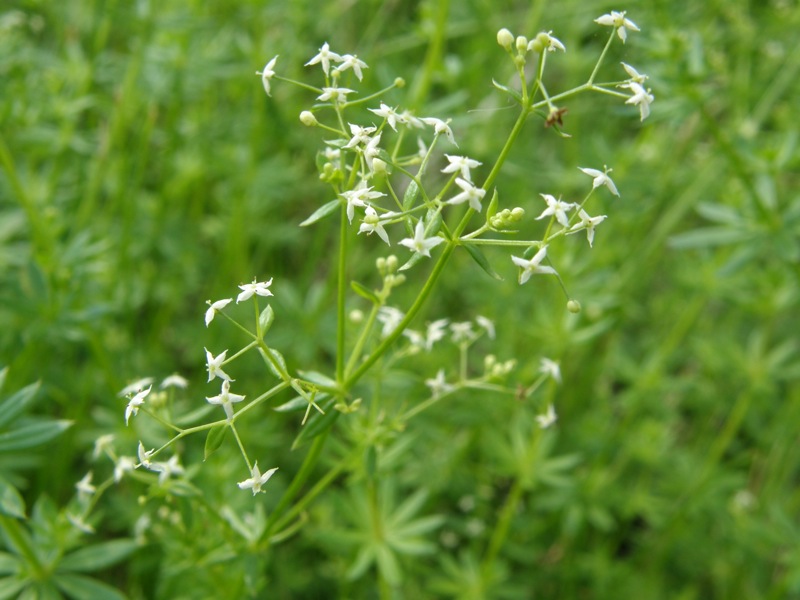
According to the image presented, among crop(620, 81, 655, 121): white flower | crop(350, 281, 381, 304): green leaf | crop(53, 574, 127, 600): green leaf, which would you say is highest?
crop(620, 81, 655, 121): white flower

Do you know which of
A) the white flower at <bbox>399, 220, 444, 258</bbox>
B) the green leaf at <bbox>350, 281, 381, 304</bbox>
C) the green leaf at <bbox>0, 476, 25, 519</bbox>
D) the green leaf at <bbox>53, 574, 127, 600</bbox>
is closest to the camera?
the white flower at <bbox>399, 220, 444, 258</bbox>

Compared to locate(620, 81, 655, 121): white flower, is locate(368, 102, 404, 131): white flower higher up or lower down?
lower down

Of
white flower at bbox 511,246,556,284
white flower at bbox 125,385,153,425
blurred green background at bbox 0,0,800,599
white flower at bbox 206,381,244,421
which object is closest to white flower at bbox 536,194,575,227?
white flower at bbox 511,246,556,284

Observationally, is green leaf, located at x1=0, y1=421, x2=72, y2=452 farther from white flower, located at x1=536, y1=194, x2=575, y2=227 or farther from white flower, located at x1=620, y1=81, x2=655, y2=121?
white flower, located at x1=620, y1=81, x2=655, y2=121

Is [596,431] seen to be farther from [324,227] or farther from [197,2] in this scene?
[197,2]

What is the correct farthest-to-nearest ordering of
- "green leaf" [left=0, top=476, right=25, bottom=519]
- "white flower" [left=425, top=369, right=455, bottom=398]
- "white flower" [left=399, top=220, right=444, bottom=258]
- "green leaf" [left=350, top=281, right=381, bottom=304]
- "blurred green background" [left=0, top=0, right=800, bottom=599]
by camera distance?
1. "blurred green background" [left=0, top=0, right=800, bottom=599]
2. "white flower" [left=425, top=369, right=455, bottom=398]
3. "green leaf" [left=0, top=476, right=25, bottom=519]
4. "green leaf" [left=350, top=281, right=381, bottom=304]
5. "white flower" [left=399, top=220, right=444, bottom=258]

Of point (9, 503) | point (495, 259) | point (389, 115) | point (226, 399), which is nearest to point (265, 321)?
point (226, 399)

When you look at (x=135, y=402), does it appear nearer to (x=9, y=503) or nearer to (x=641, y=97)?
(x=9, y=503)
